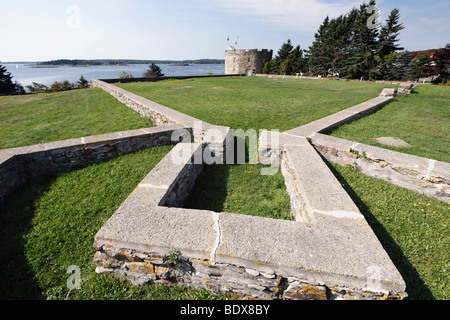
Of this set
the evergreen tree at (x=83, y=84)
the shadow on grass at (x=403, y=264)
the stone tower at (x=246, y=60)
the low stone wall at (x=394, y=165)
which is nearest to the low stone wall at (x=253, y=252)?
the shadow on grass at (x=403, y=264)

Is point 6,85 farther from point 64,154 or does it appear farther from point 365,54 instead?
point 365,54

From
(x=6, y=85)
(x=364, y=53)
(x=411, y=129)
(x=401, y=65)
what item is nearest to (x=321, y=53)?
(x=364, y=53)

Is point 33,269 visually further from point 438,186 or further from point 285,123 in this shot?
point 285,123

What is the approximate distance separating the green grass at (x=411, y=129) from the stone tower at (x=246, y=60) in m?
33.1

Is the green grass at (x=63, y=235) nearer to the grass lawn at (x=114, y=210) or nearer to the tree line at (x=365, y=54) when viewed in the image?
the grass lawn at (x=114, y=210)

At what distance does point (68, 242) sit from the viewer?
2.70 meters

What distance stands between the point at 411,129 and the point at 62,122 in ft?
38.0

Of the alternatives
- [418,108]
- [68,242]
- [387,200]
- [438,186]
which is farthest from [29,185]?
[418,108]

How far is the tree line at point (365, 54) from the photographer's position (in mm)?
27188

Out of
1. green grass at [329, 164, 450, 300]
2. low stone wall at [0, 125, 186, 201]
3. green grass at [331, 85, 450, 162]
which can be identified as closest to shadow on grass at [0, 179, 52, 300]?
low stone wall at [0, 125, 186, 201]

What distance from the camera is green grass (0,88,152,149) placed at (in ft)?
19.4

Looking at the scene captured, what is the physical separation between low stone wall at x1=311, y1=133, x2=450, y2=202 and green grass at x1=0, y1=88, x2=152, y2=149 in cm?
576

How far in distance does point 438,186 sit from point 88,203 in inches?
226

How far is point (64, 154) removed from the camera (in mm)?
4227
